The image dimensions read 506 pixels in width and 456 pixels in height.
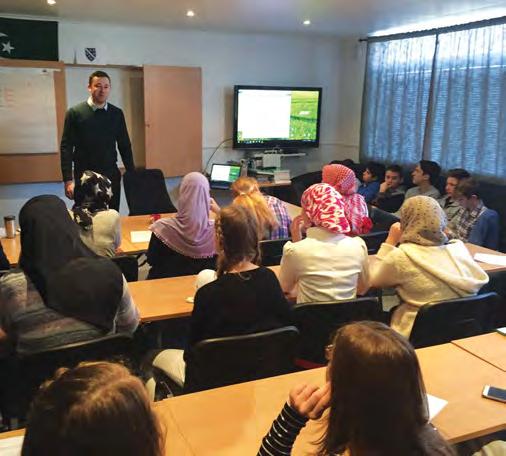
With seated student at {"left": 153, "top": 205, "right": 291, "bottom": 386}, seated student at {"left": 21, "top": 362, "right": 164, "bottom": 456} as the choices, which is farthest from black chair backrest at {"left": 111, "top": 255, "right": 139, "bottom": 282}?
seated student at {"left": 21, "top": 362, "right": 164, "bottom": 456}

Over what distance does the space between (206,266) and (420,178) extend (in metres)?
3.17

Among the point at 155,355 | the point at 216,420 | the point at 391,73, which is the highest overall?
the point at 391,73

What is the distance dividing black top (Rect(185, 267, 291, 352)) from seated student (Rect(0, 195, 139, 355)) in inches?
11.9

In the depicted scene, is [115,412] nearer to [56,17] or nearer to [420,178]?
[420,178]

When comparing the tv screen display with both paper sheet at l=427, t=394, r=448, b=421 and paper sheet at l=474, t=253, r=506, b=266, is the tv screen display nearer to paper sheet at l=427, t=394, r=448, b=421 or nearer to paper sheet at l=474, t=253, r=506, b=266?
paper sheet at l=474, t=253, r=506, b=266

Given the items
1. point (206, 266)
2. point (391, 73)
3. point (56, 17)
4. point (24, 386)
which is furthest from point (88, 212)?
point (391, 73)

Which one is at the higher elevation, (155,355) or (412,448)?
(412,448)

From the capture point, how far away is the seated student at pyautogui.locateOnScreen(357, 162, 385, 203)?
6113 mm

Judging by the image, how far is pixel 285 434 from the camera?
4.14 feet

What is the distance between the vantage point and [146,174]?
505cm

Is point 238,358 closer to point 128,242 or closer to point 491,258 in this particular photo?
point 128,242

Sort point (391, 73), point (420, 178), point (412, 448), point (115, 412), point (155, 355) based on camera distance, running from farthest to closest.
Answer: point (391, 73) < point (420, 178) < point (155, 355) < point (412, 448) < point (115, 412)

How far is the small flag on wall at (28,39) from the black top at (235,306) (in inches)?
183

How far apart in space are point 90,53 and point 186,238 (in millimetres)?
Answer: 3650
